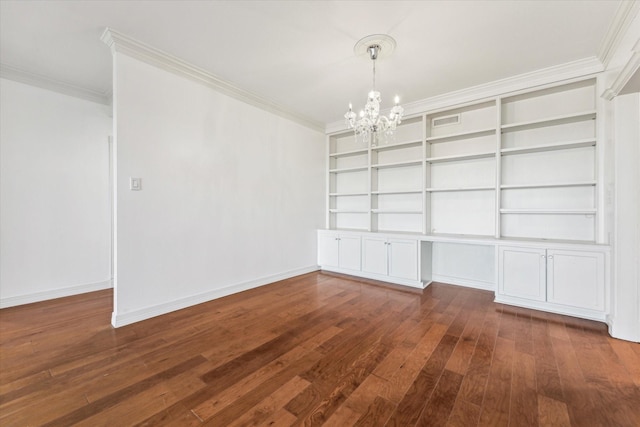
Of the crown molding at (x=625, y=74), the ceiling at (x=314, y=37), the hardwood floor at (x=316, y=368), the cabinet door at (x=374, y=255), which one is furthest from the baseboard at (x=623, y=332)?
the ceiling at (x=314, y=37)

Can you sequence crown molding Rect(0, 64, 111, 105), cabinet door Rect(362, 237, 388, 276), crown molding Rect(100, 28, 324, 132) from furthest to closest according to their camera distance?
1. cabinet door Rect(362, 237, 388, 276)
2. crown molding Rect(0, 64, 111, 105)
3. crown molding Rect(100, 28, 324, 132)

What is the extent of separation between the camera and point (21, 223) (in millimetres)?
3240

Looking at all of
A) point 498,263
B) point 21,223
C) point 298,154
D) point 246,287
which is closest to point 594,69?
point 498,263

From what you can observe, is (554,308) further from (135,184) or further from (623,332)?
(135,184)

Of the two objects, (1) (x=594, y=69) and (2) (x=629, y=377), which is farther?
(1) (x=594, y=69)

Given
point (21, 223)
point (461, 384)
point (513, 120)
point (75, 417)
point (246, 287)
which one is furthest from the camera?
point (246, 287)

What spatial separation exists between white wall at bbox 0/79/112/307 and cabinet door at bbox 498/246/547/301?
5460 millimetres

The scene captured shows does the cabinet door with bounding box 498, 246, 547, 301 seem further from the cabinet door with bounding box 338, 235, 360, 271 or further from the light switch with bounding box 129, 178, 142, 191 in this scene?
the light switch with bounding box 129, 178, 142, 191

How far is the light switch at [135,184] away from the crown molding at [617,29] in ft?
14.8

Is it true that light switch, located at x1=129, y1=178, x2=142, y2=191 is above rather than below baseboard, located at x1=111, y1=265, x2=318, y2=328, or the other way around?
above

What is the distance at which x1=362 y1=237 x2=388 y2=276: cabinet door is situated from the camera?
13.9 ft

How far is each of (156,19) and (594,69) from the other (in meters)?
4.46

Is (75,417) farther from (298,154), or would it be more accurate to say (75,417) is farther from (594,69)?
(594,69)

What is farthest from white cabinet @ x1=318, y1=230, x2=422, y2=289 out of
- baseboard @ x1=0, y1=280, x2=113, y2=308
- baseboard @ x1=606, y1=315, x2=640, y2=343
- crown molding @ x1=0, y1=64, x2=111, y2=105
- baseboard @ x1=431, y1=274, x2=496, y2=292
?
crown molding @ x1=0, y1=64, x2=111, y2=105
